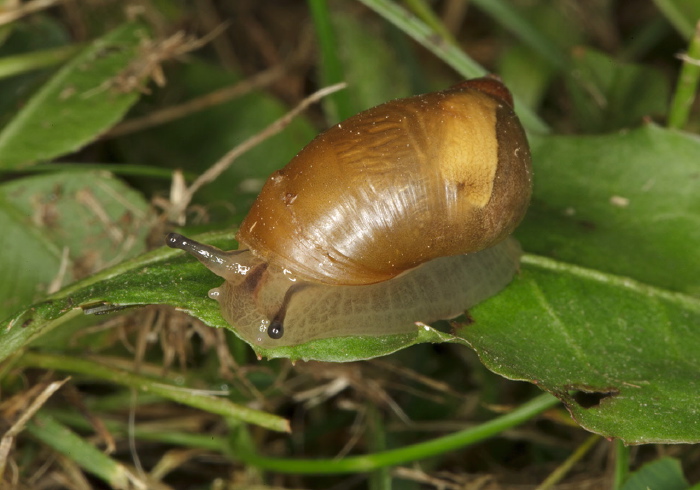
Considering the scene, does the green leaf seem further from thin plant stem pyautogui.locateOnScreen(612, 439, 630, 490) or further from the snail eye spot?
the snail eye spot

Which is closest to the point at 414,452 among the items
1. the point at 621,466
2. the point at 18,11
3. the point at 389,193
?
the point at 621,466

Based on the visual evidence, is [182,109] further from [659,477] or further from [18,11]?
[659,477]

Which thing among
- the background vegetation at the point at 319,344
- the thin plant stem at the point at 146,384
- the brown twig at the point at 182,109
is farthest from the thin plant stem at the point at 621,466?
the brown twig at the point at 182,109

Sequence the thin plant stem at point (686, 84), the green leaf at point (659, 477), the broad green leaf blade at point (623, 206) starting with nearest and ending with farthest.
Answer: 1. the green leaf at point (659, 477)
2. the broad green leaf blade at point (623, 206)
3. the thin plant stem at point (686, 84)

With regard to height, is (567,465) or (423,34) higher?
(423,34)

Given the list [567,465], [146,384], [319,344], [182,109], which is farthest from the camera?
[182,109]

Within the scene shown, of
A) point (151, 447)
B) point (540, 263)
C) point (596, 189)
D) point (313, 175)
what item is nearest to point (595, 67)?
point (596, 189)

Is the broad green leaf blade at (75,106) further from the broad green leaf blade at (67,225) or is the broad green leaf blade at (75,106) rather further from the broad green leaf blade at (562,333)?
the broad green leaf blade at (562,333)
